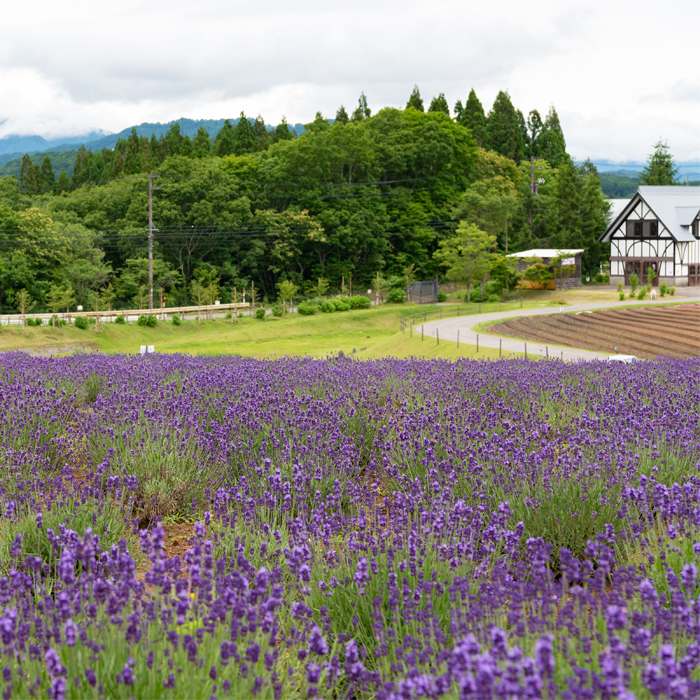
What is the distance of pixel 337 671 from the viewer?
2355 millimetres

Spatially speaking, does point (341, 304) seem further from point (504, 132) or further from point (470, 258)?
point (504, 132)

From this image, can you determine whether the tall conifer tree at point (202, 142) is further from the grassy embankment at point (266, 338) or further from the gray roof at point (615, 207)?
the gray roof at point (615, 207)

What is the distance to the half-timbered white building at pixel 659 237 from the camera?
5375 centimetres

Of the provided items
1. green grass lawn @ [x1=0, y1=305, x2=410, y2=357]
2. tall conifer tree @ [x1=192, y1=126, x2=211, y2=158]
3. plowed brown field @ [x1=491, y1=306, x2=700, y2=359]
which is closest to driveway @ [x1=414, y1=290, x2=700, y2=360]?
plowed brown field @ [x1=491, y1=306, x2=700, y2=359]

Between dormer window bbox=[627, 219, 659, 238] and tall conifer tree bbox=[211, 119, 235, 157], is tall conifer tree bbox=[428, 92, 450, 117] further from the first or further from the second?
dormer window bbox=[627, 219, 659, 238]

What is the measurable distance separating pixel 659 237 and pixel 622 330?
3268 cm

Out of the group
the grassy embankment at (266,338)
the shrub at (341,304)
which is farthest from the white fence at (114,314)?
the shrub at (341,304)

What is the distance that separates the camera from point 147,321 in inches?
1449

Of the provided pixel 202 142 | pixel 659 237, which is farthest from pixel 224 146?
pixel 659 237

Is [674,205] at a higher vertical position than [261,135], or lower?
lower

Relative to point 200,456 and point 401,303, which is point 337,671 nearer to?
point 200,456

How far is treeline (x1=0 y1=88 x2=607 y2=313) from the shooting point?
47344mm

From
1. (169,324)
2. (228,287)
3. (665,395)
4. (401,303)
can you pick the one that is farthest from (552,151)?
(665,395)

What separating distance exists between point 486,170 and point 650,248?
20.4 meters
